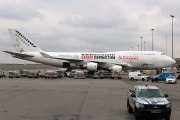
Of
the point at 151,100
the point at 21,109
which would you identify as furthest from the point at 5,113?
the point at 151,100

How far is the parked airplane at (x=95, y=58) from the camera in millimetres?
55812

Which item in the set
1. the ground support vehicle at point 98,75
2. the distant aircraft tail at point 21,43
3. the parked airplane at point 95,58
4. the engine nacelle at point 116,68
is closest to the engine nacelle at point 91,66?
the parked airplane at point 95,58

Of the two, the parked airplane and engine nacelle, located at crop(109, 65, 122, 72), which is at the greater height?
the parked airplane

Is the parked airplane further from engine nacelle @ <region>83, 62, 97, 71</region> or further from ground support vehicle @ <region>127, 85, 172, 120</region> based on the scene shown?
ground support vehicle @ <region>127, 85, 172, 120</region>

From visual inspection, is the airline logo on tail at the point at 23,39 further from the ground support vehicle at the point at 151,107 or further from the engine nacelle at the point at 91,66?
the ground support vehicle at the point at 151,107

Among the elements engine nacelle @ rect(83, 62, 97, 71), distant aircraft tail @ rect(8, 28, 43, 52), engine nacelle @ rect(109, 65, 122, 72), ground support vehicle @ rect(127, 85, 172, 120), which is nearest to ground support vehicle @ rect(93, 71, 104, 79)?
engine nacelle @ rect(83, 62, 97, 71)

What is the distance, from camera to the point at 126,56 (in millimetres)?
56562

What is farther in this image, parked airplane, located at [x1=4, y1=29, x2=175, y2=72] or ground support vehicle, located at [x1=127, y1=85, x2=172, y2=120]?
parked airplane, located at [x1=4, y1=29, x2=175, y2=72]

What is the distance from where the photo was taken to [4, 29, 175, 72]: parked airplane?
55812 mm

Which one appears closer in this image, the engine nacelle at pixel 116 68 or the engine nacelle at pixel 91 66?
the engine nacelle at pixel 116 68

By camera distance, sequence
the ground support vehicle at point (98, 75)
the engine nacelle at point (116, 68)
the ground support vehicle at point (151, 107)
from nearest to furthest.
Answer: the ground support vehicle at point (151, 107)
the ground support vehicle at point (98, 75)
the engine nacelle at point (116, 68)

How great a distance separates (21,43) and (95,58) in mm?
15431

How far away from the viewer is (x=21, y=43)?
58312mm

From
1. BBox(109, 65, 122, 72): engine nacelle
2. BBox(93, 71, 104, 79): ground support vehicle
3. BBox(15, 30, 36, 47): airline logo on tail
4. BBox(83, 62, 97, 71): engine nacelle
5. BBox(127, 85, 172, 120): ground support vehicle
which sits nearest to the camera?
BBox(127, 85, 172, 120): ground support vehicle
